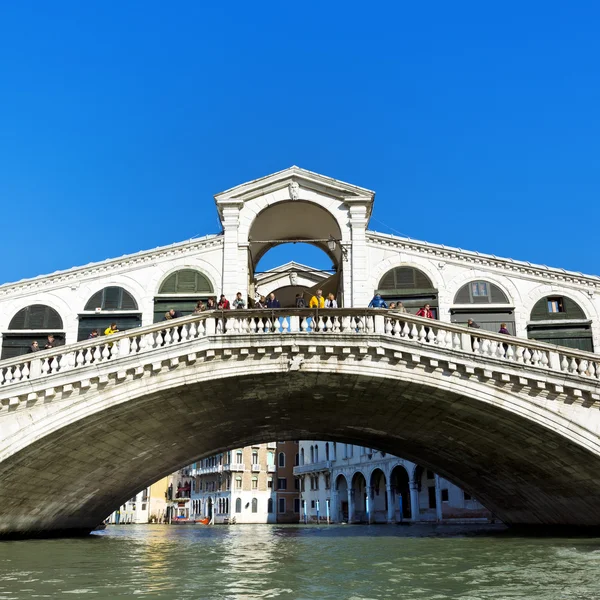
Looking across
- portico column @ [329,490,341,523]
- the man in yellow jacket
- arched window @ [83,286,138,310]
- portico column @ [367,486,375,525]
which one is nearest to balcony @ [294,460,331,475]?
portico column @ [329,490,341,523]

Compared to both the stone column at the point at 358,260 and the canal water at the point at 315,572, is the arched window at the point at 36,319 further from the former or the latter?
the stone column at the point at 358,260

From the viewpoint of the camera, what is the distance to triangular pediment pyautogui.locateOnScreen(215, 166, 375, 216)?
80.8 ft

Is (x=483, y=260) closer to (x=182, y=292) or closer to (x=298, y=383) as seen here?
(x=298, y=383)

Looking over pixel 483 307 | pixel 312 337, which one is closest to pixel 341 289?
pixel 483 307

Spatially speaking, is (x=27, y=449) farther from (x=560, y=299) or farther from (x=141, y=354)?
(x=560, y=299)

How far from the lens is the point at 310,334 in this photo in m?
19.6

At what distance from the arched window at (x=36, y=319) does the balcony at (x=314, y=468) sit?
43701mm

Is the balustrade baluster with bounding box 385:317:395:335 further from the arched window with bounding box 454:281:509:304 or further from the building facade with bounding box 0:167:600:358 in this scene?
the arched window with bounding box 454:281:509:304

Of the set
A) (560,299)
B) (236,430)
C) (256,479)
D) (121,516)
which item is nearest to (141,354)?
(236,430)

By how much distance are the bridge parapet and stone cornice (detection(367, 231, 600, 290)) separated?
575 cm

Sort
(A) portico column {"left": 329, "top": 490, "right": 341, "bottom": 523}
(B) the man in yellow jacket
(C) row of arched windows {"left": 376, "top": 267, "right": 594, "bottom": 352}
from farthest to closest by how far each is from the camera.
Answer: (A) portico column {"left": 329, "top": 490, "right": 341, "bottom": 523} < (C) row of arched windows {"left": 376, "top": 267, "right": 594, "bottom": 352} < (B) the man in yellow jacket

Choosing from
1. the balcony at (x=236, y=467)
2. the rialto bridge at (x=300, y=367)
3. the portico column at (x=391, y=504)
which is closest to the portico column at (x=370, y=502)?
the portico column at (x=391, y=504)

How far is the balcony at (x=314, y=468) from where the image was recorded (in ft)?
216

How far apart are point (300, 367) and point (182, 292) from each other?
7.16 metres
